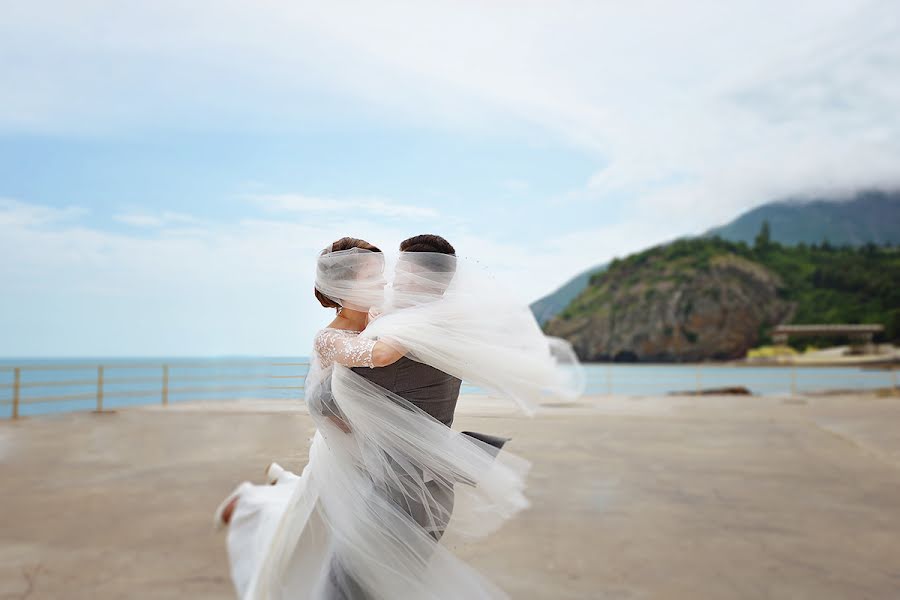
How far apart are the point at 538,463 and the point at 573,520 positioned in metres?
2.18

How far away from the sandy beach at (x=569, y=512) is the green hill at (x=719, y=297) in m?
67.8

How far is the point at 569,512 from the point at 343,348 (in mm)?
3376

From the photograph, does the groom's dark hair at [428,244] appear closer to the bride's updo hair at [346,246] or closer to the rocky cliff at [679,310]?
the bride's updo hair at [346,246]

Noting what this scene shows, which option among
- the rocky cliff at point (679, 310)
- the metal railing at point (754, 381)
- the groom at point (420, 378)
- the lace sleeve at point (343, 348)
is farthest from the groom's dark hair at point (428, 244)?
the rocky cliff at point (679, 310)

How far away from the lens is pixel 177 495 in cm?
525

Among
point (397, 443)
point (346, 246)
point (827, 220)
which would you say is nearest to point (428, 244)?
point (346, 246)

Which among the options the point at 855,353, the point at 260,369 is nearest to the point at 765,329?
the point at 855,353

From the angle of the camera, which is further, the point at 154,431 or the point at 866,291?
the point at 866,291

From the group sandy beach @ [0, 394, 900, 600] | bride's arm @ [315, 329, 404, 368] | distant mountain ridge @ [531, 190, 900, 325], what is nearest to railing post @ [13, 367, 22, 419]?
sandy beach @ [0, 394, 900, 600]

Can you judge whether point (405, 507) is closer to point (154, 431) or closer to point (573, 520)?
point (573, 520)

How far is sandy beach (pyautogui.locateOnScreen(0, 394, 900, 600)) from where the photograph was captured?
3.19m

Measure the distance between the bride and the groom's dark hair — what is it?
16mm

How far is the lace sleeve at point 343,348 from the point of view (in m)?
1.78

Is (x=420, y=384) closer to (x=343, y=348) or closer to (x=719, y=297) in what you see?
(x=343, y=348)
